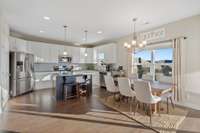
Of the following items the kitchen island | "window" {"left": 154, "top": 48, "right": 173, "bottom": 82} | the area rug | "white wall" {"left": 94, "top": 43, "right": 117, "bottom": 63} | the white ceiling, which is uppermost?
the white ceiling

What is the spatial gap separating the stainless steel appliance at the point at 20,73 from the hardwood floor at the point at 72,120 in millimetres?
1510

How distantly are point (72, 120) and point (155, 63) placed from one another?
158 inches

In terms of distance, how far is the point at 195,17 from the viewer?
4.34 meters

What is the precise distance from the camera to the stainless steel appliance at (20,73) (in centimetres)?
573

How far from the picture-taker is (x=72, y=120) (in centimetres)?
342

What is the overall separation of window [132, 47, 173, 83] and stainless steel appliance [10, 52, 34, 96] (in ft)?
16.0

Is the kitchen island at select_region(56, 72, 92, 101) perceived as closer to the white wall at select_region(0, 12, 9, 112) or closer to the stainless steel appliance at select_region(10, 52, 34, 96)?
the white wall at select_region(0, 12, 9, 112)

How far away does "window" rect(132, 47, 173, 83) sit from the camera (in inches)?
207

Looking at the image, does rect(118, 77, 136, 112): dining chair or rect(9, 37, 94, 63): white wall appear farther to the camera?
rect(9, 37, 94, 63): white wall

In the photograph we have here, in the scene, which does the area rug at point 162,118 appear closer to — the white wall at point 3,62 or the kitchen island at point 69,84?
the kitchen island at point 69,84

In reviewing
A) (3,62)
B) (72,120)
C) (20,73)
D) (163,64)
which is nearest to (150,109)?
(72,120)

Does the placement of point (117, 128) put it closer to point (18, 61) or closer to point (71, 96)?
point (71, 96)

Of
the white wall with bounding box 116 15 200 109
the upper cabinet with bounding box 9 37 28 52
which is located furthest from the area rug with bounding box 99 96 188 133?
the upper cabinet with bounding box 9 37 28 52

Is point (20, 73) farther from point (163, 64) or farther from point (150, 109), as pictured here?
point (163, 64)
